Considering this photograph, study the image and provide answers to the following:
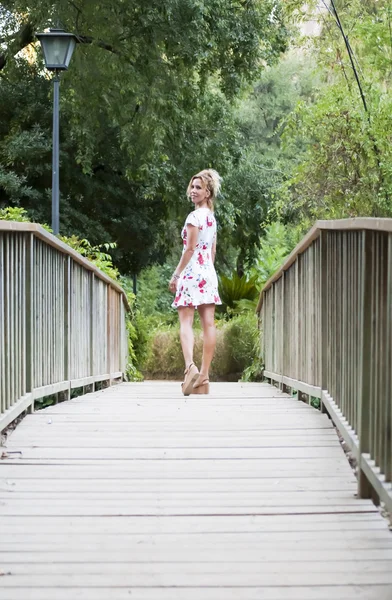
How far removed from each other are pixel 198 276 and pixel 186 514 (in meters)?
4.62

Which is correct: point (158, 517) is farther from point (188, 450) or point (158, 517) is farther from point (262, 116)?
point (262, 116)

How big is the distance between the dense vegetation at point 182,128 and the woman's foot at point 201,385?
5.01 metres

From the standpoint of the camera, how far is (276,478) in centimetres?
461

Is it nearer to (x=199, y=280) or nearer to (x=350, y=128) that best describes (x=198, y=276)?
(x=199, y=280)

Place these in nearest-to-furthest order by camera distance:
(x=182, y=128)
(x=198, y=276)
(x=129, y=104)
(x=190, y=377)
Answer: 1. (x=190, y=377)
2. (x=198, y=276)
3. (x=129, y=104)
4. (x=182, y=128)

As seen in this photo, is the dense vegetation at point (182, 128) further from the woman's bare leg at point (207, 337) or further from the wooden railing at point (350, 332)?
the wooden railing at point (350, 332)

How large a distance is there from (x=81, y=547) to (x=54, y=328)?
386 centimetres

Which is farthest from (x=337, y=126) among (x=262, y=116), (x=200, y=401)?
(x=262, y=116)

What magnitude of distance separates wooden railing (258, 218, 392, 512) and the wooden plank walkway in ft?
0.70

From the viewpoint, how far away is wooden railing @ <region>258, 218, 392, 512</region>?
376cm

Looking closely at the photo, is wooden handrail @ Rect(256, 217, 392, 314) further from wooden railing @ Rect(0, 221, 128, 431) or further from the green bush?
the green bush

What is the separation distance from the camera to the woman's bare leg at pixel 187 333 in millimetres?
8391

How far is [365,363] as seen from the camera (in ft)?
13.7

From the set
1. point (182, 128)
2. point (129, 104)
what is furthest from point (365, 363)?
point (182, 128)
